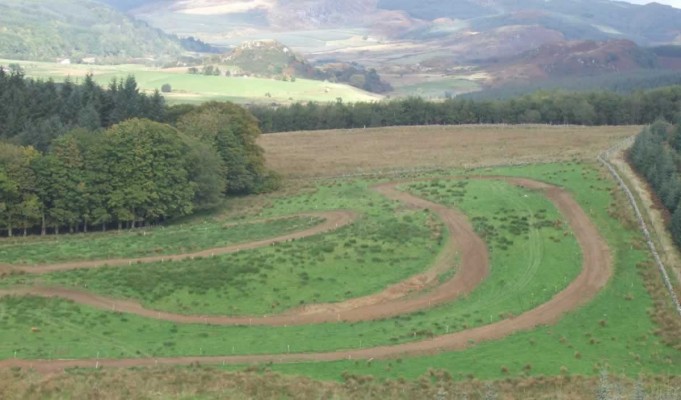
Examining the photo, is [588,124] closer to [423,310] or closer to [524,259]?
[524,259]

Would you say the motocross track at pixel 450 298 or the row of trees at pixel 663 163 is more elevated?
the row of trees at pixel 663 163

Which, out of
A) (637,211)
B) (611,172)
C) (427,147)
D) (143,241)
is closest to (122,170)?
(143,241)

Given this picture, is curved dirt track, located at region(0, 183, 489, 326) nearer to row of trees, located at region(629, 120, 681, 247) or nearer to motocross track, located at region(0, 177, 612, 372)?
motocross track, located at region(0, 177, 612, 372)

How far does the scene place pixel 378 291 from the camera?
50.7 meters

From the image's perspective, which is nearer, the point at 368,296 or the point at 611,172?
the point at 368,296

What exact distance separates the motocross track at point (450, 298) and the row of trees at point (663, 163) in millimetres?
6894

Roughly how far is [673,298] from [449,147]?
6104 centimetres

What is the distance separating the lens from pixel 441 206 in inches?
2726

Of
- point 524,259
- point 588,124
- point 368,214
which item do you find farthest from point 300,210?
point 588,124

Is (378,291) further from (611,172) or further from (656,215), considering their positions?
(611,172)

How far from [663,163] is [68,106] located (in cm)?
6625

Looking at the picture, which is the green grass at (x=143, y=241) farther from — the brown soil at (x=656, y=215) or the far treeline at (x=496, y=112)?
the far treeline at (x=496, y=112)

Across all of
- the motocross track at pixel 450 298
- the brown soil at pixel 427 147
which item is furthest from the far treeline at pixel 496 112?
the motocross track at pixel 450 298

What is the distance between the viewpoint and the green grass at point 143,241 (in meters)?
56.7
